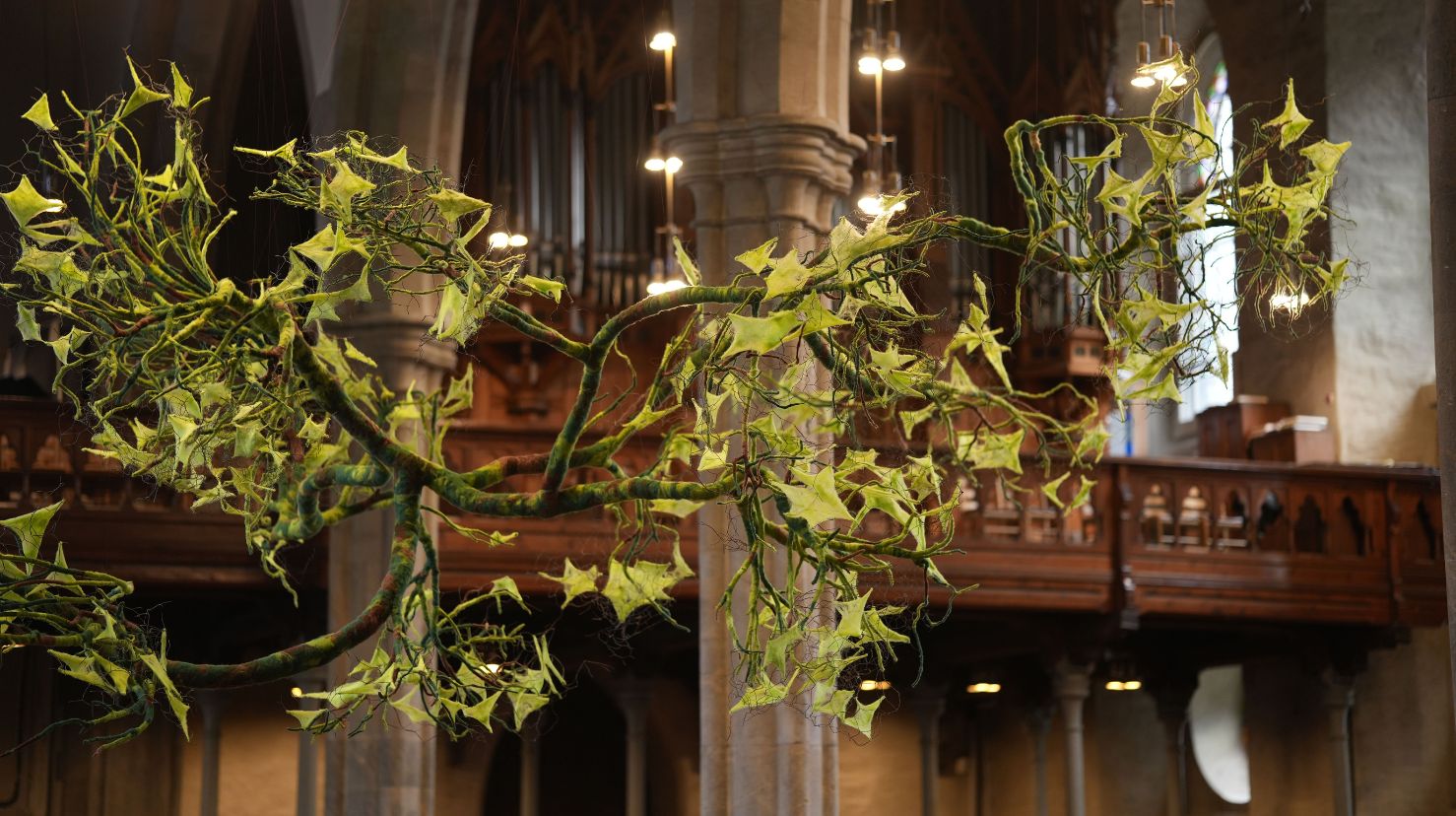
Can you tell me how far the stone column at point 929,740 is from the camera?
15.3 metres

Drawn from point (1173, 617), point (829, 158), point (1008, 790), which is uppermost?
point (829, 158)

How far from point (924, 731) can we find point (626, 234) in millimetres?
4572

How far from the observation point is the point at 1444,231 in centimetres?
558

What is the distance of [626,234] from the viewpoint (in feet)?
49.4

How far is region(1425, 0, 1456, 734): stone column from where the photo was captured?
548 centimetres

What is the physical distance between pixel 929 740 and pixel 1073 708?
70.2 inches

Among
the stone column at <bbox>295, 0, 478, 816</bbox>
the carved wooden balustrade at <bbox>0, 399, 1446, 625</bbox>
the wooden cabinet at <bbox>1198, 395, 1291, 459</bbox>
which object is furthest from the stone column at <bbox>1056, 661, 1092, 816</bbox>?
the stone column at <bbox>295, 0, 478, 816</bbox>

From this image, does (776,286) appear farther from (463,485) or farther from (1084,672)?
(1084,672)

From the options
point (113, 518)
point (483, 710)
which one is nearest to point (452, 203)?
point (483, 710)

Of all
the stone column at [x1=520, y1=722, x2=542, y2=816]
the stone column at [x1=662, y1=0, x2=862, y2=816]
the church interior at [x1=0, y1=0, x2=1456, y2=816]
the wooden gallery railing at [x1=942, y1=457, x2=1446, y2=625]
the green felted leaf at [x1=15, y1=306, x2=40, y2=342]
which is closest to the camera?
the green felted leaf at [x1=15, y1=306, x2=40, y2=342]

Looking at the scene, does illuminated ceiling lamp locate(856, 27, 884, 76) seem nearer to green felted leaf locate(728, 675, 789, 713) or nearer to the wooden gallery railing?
the wooden gallery railing

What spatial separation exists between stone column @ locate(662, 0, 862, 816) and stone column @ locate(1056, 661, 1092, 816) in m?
5.37

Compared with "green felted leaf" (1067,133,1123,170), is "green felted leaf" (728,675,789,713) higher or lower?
lower

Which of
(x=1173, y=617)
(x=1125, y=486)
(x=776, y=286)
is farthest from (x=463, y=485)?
(x=1173, y=617)
